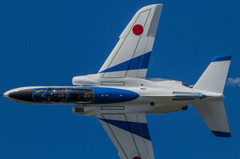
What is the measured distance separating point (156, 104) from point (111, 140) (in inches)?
74.3

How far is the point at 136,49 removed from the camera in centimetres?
897

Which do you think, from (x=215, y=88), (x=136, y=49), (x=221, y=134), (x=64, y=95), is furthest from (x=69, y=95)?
(x=221, y=134)

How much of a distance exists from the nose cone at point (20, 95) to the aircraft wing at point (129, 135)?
2295mm

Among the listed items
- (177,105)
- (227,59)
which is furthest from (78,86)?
(227,59)

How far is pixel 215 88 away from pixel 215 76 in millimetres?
380

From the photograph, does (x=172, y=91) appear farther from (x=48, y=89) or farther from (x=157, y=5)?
(x=48, y=89)

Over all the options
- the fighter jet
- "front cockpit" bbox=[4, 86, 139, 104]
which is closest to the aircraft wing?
the fighter jet

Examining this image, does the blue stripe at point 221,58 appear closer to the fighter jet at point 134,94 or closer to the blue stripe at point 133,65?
the fighter jet at point 134,94

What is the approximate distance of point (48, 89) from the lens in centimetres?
852

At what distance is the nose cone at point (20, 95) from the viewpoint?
27.8 ft

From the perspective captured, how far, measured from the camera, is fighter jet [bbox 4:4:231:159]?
852cm

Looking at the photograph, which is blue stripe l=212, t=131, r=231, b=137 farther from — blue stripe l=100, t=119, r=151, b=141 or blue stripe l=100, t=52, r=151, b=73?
blue stripe l=100, t=52, r=151, b=73

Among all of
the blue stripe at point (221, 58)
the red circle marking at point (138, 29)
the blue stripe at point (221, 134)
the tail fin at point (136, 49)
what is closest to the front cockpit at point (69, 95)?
the tail fin at point (136, 49)

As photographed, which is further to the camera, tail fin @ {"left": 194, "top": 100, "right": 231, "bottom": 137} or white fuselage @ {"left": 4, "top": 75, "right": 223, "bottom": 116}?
tail fin @ {"left": 194, "top": 100, "right": 231, "bottom": 137}
